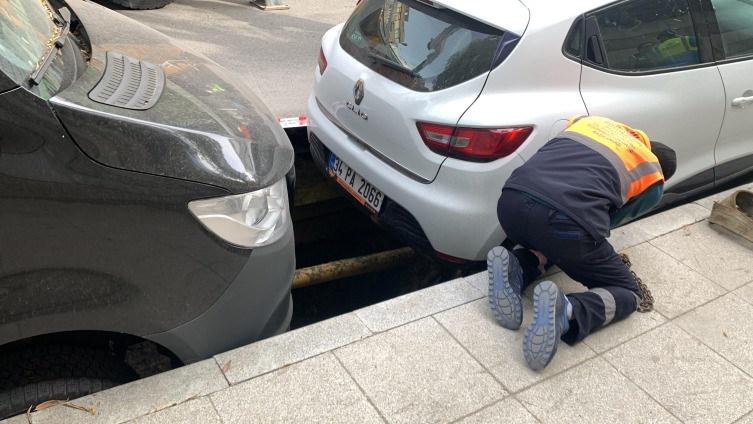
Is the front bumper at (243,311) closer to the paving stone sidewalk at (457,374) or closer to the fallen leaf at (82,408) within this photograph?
the paving stone sidewalk at (457,374)

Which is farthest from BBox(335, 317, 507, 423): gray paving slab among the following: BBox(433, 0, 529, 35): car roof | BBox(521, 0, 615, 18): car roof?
BBox(521, 0, 615, 18): car roof

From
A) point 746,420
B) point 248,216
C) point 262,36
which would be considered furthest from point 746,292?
point 262,36

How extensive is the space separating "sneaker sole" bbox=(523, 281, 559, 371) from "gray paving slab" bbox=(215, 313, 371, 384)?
0.74 metres

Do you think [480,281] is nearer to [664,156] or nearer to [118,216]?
[664,156]

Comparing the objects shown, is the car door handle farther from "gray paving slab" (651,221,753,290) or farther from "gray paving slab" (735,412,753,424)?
"gray paving slab" (735,412,753,424)

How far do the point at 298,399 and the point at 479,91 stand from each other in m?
1.72

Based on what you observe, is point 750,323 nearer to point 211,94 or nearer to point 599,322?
point 599,322

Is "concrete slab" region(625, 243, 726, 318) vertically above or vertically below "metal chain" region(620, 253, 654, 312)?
below

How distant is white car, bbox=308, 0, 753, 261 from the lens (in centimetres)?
326

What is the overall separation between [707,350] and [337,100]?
239 centimetres

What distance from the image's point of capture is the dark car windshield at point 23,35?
205 centimetres

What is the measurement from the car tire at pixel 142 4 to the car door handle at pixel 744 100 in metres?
7.37

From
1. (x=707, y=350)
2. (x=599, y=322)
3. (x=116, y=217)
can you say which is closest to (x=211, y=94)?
(x=116, y=217)

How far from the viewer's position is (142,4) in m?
8.76
